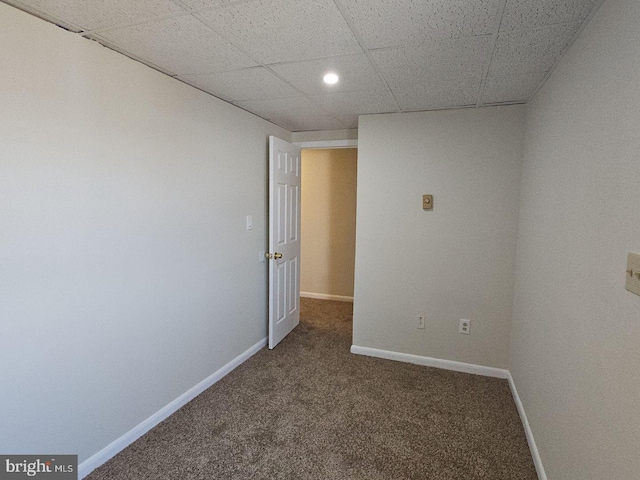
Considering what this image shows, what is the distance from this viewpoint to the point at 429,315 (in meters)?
3.01

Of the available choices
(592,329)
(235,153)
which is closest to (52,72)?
(235,153)

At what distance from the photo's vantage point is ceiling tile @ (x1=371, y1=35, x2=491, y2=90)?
1.67 meters

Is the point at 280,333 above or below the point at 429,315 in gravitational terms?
below

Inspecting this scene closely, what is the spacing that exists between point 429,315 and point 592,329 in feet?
5.82

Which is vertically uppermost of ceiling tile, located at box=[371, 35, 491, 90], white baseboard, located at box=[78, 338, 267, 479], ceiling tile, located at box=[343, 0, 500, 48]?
ceiling tile, located at box=[371, 35, 491, 90]

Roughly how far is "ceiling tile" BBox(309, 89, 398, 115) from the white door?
26.2 inches

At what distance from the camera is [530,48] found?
5.47 ft

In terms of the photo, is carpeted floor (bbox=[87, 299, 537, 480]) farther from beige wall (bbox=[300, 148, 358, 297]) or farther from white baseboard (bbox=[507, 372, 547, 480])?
beige wall (bbox=[300, 148, 358, 297])

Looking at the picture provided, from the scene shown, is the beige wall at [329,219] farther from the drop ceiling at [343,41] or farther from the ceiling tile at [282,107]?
the drop ceiling at [343,41]

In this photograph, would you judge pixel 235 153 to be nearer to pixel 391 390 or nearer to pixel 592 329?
pixel 391 390

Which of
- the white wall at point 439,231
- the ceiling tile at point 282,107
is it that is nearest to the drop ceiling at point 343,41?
the ceiling tile at point 282,107

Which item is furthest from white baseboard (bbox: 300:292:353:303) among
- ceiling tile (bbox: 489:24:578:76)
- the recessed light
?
ceiling tile (bbox: 489:24:578:76)

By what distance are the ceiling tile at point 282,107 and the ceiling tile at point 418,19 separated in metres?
1.06

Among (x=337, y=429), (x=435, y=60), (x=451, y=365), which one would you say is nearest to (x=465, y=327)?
(x=451, y=365)
